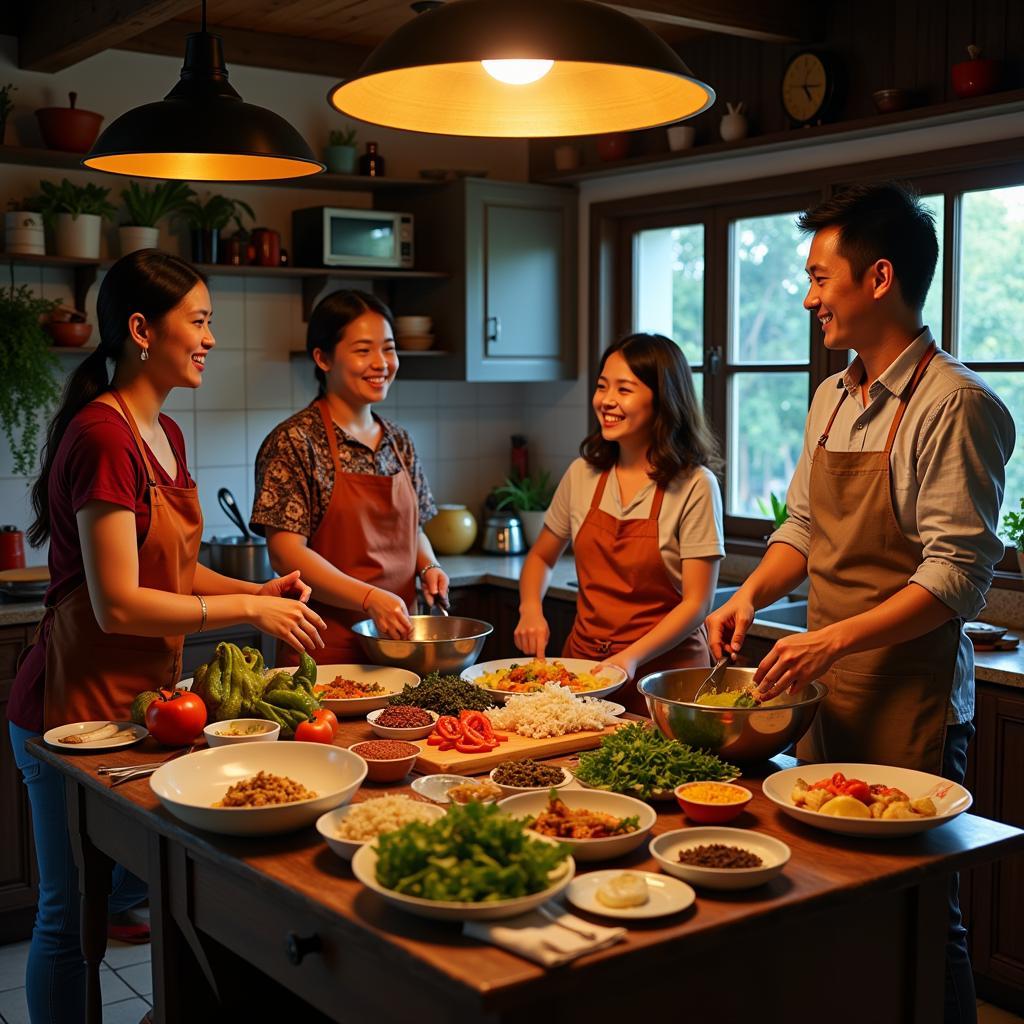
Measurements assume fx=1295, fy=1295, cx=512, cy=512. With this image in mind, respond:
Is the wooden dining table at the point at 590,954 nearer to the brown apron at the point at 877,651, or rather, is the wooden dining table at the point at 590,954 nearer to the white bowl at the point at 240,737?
the white bowl at the point at 240,737

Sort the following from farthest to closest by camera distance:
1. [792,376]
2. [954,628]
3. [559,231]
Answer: [559,231], [792,376], [954,628]

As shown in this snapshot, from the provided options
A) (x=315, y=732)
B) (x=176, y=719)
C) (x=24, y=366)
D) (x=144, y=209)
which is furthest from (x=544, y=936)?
(x=144, y=209)

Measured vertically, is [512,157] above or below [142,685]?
above

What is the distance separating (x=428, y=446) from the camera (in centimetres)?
545

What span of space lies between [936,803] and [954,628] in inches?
22.4

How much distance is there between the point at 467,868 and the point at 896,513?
1.27 m

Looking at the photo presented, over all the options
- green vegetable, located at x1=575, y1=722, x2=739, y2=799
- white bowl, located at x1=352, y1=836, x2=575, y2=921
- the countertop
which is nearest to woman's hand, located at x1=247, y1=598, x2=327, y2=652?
green vegetable, located at x1=575, y1=722, x2=739, y2=799

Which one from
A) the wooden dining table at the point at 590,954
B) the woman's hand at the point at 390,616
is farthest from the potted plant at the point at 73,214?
the wooden dining table at the point at 590,954

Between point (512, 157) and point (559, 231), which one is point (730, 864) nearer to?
point (559, 231)

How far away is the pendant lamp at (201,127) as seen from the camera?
2512 mm

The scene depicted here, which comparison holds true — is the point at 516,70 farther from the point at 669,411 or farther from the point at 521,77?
the point at 669,411

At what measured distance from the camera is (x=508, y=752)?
7.79ft

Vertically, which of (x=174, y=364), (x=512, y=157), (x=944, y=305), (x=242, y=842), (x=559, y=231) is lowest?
(x=242, y=842)

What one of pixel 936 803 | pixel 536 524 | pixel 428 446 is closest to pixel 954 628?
pixel 936 803
